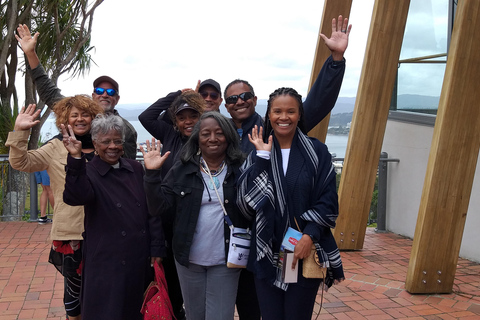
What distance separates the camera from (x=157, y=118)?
4.13m

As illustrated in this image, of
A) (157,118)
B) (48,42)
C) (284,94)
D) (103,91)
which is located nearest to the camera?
(284,94)

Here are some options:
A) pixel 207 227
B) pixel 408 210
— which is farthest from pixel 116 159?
pixel 408 210

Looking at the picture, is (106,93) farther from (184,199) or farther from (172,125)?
→ (184,199)

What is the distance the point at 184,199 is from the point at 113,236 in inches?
20.3

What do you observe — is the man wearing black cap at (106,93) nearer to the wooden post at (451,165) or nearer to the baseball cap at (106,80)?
the baseball cap at (106,80)

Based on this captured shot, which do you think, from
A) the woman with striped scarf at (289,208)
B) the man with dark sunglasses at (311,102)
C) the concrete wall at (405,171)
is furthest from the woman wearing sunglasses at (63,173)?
the concrete wall at (405,171)

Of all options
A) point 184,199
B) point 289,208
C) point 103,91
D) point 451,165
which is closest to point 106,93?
point 103,91

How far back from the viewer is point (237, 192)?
117 inches

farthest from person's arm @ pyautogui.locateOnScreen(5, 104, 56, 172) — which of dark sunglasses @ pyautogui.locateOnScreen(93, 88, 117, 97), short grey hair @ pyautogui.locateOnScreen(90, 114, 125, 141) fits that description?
dark sunglasses @ pyautogui.locateOnScreen(93, 88, 117, 97)

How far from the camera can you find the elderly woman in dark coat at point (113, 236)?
123 inches

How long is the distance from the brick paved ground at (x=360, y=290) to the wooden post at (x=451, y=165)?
0.26 meters

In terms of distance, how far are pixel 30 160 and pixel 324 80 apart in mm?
1979

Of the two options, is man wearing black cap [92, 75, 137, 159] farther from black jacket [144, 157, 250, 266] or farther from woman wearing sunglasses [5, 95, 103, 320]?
black jacket [144, 157, 250, 266]

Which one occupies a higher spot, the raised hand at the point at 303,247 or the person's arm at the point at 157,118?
the person's arm at the point at 157,118
